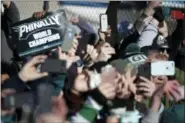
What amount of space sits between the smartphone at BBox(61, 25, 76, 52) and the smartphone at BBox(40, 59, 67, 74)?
0.10 metres

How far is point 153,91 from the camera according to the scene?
310cm

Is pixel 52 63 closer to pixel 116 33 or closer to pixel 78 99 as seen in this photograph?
pixel 78 99

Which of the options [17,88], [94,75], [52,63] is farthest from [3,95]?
[94,75]

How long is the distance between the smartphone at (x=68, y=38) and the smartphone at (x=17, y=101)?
33 centimetres

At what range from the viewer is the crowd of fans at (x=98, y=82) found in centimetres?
290

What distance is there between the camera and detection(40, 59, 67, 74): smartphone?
9.85ft

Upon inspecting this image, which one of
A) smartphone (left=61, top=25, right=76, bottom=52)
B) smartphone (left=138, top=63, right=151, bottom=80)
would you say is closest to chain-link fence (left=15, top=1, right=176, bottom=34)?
smartphone (left=61, top=25, right=76, bottom=52)

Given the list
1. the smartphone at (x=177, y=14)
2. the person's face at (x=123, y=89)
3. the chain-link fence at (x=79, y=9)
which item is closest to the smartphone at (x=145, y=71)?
the person's face at (x=123, y=89)

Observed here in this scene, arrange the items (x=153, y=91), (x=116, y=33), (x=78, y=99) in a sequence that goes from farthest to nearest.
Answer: (x=116, y=33) → (x=153, y=91) → (x=78, y=99)

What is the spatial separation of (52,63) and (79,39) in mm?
236

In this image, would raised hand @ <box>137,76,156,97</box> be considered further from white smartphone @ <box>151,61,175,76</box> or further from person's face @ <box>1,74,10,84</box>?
person's face @ <box>1,74,10,84</box>

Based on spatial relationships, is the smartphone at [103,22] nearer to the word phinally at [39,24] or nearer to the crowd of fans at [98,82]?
the crowd of fans at [98,82]

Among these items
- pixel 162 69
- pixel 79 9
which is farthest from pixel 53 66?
pixel 162 69

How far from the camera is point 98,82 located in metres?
2.91
